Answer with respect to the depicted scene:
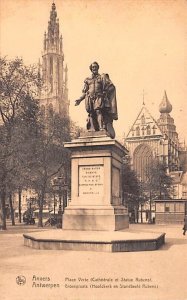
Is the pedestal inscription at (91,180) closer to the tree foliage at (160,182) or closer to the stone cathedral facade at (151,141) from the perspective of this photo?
the tree foliage at (160,182)

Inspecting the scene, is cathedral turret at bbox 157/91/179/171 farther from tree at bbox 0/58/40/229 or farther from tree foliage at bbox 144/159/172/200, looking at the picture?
tree at bbox 0/58/40/229

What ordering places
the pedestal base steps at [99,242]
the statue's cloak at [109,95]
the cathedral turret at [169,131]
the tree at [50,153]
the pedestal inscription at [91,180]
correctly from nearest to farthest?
1. the pedestal base steps at [99,242]
2. the pedestal inscription at [91,180]
3. the statue's cloak at [109,95]
4. the tree at [50,153]
5. the cathedral turret at [169,131]

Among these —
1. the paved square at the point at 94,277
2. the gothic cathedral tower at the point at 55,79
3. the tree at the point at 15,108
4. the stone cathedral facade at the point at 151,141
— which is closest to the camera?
the paved square at the point at 94,277

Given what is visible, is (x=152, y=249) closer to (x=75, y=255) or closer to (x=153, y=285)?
(x=75, y=255)

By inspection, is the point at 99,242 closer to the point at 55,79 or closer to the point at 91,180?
the point at 91,180

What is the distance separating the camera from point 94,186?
521 inches

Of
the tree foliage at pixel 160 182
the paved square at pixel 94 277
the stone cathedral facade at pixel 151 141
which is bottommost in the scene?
the paved square at pixel 94 277

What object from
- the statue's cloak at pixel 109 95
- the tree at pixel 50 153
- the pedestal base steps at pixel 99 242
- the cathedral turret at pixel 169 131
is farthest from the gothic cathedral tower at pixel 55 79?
the pedestal base steps at pixel 99 242

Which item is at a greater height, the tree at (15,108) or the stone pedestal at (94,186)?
the tree at (15,108)

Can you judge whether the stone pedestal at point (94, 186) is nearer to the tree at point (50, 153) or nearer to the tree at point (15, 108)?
the tree at point (15, 108)

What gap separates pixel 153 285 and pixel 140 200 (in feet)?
157

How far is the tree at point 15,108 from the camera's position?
27500 mm

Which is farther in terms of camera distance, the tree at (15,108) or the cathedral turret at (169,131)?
the cathedral turret at (169,131)

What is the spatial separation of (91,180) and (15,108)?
1632 centimetres
